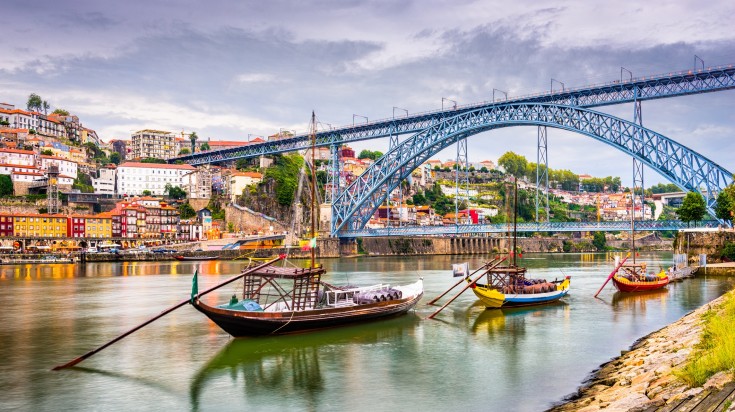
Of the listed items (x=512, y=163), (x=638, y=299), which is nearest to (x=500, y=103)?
(x=638, y=299)

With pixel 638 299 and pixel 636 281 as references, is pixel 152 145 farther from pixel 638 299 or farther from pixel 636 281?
pixel 638 299

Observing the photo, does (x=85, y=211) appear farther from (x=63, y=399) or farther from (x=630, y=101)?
(x=63, y=399)

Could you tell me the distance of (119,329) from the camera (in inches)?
828

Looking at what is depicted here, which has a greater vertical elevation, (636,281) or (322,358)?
(636,281)

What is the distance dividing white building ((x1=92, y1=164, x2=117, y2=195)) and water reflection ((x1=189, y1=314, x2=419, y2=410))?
81.3m

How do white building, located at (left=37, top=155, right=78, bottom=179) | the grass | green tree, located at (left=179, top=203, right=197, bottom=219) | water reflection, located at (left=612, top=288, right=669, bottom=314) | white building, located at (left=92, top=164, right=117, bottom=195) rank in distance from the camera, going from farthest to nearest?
white building, located at (left=92, top=164, right=117, bottom=195), green tree, located at (left=179, top=203, right=197, bottom=219), white building, located at (left=37, top=155, right=78, bottom=179), water reflection, located at (left=612, top=288, right=669, bottom=314), the grass

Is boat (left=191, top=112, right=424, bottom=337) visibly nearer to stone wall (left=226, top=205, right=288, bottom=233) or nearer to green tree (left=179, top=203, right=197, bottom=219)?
stone wall (left=226, top=205, right=288, bottom=233)

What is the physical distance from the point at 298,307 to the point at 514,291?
34.1 ft

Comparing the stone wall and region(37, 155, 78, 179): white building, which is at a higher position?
region(37, 155, 78, 179): white building

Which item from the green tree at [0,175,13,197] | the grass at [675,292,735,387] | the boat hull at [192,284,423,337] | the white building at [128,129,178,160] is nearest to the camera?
the grass at [675,292,735,387]

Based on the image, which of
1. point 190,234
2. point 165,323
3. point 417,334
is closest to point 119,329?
point 165,323

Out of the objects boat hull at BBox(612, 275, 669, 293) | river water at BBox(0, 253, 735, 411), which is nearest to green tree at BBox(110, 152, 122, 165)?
river water at BBox(0, 253, 735, 411)

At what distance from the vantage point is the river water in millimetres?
12945

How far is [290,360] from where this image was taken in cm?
1650
